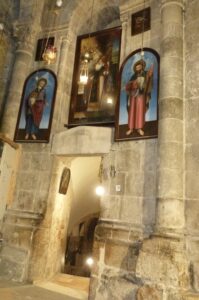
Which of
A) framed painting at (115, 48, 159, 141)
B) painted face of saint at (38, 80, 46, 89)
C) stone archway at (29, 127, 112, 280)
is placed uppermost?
painted face of saint at (38, 80, 46, 89)

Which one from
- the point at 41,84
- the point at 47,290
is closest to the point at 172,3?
the point at 41,84

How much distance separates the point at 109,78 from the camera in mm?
6047

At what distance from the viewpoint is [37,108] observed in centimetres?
623

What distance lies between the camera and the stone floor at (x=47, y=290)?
434 centimetres

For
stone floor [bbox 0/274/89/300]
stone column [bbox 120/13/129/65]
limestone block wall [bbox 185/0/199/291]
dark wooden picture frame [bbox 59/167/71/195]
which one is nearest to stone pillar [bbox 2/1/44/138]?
dark wooden picture frame [bbox 59/167/71/195]

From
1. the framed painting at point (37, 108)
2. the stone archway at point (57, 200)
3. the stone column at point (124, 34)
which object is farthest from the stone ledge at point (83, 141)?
the stone column at point (124, 34)

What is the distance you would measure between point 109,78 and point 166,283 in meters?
4.42

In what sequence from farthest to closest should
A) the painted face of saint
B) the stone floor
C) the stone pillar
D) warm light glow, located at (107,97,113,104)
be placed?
1. the painted face of saint
2. the stone pillar
3. warm light glow, located at (107,97,113,104)
4. the stone floor

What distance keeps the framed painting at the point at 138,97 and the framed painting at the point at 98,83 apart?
513 mm

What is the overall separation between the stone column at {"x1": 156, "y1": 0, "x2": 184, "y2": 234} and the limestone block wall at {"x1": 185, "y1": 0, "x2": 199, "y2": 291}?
0.12 metres

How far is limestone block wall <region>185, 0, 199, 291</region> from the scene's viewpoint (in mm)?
3815

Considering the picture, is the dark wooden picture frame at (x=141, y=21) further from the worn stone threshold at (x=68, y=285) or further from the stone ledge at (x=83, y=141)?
the worn stone threshold at (x=68, y=285)

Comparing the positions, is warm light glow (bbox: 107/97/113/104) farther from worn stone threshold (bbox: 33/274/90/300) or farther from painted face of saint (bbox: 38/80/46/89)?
worn stone threshold (bbox: 33/274/90/300)

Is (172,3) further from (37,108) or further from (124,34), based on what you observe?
(37,108)
